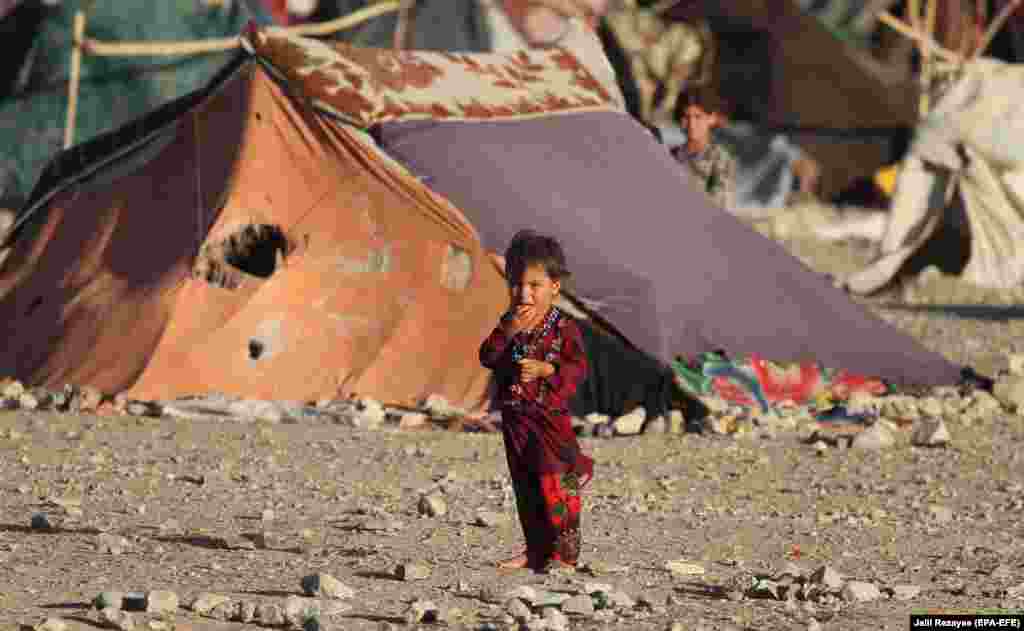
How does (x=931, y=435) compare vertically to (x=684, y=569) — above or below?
above

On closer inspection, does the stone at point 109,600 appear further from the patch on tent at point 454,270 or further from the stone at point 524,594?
the patch on tent at point 454,270

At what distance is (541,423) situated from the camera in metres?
5.59

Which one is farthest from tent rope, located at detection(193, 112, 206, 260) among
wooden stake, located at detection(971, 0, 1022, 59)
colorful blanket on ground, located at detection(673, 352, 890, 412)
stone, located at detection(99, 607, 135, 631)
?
wooden stake, located at detection(971, 0, 1022, 59)

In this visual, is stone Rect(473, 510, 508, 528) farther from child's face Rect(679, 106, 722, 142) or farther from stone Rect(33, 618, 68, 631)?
child's face Rect(679, 106, 722, 142)

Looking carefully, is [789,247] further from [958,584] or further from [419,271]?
[958,584]

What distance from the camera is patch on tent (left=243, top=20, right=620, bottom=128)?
908 cm

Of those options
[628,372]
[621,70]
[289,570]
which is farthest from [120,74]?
[289,570]

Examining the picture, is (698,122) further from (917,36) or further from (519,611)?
(917,36)

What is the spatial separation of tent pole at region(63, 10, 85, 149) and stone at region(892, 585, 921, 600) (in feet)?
40.1

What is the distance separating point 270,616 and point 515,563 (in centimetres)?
90

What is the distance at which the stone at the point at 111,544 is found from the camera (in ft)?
18.6

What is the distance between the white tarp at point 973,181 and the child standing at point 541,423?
349 inches

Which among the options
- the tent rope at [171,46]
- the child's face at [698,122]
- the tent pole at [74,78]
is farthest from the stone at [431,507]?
the tent pole at [74,78]

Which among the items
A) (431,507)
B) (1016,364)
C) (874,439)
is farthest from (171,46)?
(431,507)
